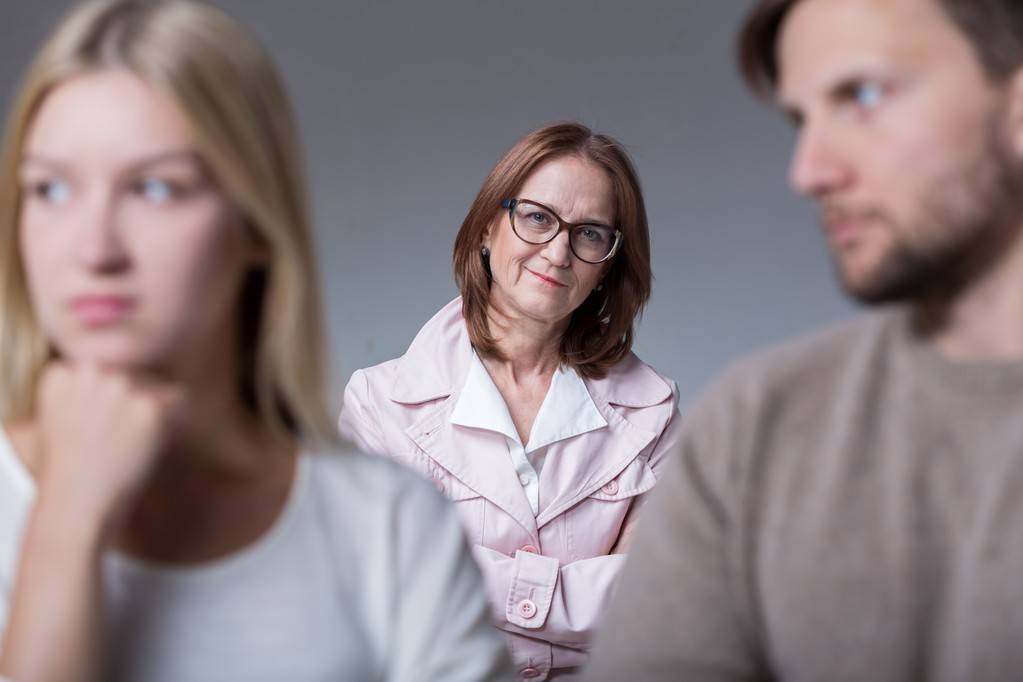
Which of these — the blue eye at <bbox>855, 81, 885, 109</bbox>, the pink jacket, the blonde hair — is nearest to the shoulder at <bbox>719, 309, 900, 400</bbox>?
the blue eye at <bbox>855, 81, 885, 109</bbox>

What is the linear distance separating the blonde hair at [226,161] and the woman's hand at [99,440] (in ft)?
0.31

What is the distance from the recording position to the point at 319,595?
1043mm

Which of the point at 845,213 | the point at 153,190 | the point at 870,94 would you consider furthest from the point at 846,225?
the point at 153,190

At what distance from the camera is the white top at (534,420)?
2.28m

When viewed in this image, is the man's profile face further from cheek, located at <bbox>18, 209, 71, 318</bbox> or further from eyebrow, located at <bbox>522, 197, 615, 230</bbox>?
eyebrow, located at <bbox>522, 197, 615, 230</bbox>

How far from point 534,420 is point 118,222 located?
4.86 ft

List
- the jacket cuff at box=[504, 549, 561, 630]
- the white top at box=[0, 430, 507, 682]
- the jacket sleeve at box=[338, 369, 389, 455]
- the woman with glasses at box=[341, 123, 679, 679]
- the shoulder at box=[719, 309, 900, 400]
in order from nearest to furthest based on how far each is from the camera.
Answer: the white top at box=[0, 430, 507, 682]
the shoulder at box=[719, 309, 900, 400]
the jacket cuff at box=[504, 549, 561, 630]
the woman with glasses at box=[341, 123, 679, 679]
the jacket sleeve at box=[338, 369, 389, 455]

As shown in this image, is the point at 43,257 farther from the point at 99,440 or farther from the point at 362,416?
the point at 362,416

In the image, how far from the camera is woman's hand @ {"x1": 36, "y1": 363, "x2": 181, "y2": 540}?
3.07 feet

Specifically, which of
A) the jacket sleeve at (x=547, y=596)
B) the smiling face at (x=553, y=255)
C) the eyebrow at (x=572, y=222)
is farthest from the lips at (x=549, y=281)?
the jacket sleeve at (x=547, y=596)

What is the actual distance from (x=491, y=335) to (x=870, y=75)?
142 centimetres

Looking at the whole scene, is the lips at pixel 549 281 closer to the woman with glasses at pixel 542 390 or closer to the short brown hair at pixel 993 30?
the woman with glasses at pixel 542 390

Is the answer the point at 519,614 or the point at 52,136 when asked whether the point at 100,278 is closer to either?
the point at 52,136

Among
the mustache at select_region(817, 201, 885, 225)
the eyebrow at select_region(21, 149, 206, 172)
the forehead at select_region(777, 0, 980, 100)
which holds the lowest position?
the mustache at select_region(817, 201, 885, 225)
